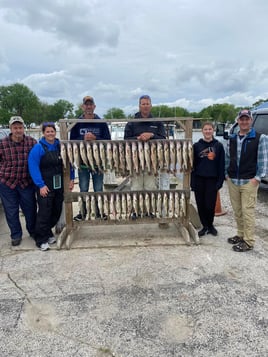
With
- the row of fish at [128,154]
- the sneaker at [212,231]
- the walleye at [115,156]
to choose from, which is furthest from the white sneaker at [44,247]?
the sneaker at [212,231]

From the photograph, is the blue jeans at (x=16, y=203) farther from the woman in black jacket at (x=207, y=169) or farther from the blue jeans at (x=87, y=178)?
the woman in black jacket at (x=207, y=169)

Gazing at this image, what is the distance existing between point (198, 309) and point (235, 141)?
2.51 meters

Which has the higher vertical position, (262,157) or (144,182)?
(262,157)

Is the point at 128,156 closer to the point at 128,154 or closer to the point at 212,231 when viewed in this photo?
the point at 128,154

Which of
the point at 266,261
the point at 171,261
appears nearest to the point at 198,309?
the point at 171,261

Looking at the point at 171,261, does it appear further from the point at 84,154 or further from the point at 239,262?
the point at 84,154

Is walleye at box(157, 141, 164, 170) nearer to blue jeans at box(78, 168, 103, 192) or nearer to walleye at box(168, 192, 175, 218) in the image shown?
walleye at box(168, 192, 175, 218)

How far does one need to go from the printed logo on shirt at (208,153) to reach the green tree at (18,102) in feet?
246

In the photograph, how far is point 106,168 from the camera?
4.81 m

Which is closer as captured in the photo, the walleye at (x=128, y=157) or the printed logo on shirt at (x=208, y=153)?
the walleye at (x=128, y=157)

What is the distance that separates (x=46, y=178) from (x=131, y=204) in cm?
140

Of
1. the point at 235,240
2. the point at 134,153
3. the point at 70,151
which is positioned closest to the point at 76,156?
the point at 70,151

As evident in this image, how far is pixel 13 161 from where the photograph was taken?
4621mm

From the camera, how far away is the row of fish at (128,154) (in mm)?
4637
